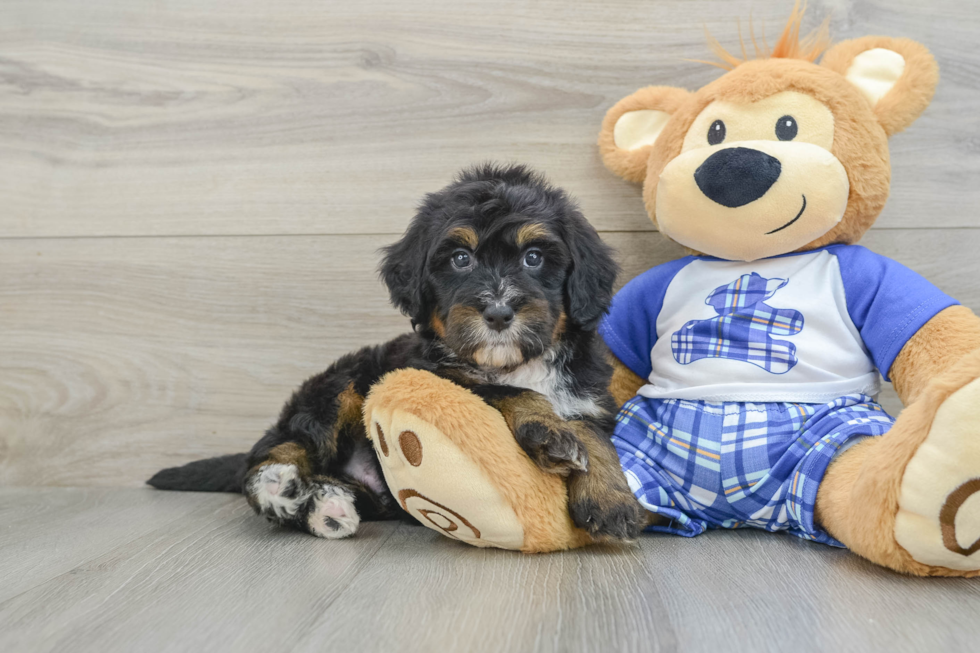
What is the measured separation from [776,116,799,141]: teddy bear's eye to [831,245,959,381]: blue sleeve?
1.10 feet

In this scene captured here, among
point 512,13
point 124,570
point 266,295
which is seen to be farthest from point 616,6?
point 124,570

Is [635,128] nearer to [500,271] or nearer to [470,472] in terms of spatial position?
[500,271]

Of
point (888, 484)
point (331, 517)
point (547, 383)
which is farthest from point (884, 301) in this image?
point (331, 517)

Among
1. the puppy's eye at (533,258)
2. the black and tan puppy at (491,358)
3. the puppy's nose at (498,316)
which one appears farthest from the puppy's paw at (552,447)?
the puppy's eye at (533,258)

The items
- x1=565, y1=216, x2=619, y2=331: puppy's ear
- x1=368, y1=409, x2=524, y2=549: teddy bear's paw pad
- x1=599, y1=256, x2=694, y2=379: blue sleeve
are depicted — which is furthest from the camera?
x1=599, y1=256, x2=694, y2=379: blue sleeve

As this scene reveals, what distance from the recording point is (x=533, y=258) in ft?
5.74

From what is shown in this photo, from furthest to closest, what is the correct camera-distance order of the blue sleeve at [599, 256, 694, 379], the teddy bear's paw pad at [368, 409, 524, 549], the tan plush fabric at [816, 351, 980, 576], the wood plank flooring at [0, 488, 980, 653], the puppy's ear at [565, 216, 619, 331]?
the blue sleeve at [599, 256, 694, 379] < the puppy's ear at [565, 216, 619, 331] < the teddy bear's paw pad at [368, 409, 524, 549] < the tan plush fabric at [816, 351, 980, 576] < the wood plank flooring at [0, 488, 980, 653]

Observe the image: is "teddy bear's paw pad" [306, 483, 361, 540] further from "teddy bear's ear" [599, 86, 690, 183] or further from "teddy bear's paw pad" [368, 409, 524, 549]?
"teddy bear's ear" [599, 86, 690, 183]

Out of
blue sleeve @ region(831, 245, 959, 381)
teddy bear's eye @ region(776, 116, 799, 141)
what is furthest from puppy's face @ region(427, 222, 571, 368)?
blue sleeve @ region(831, 245, 959, 381)

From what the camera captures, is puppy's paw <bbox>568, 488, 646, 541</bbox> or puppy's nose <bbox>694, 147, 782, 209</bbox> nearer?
puppy's paw <bbox>568, 488, 646, 541</bbox>

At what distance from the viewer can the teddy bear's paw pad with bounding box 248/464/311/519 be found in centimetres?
188

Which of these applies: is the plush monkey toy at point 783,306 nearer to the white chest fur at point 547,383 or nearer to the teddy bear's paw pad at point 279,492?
the white chest fur at point 547,383

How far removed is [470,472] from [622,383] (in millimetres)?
740

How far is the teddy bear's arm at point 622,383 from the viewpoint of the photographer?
2.13 m
